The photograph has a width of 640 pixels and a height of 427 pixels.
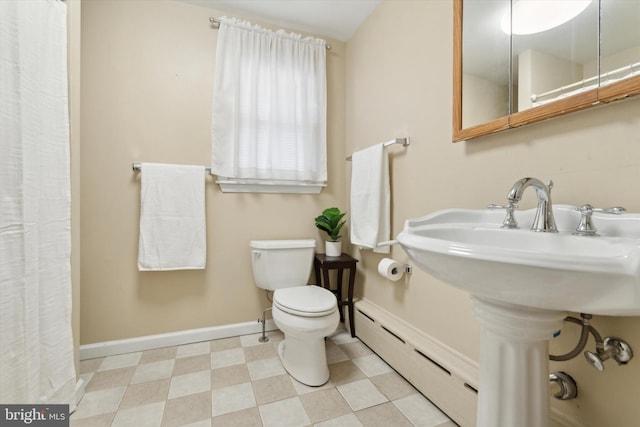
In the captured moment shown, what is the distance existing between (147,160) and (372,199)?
4.64ft

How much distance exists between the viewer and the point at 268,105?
189 centimetres

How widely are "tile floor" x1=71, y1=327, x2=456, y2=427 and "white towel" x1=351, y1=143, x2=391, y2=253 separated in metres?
0.71

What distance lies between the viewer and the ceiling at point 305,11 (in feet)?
5.66

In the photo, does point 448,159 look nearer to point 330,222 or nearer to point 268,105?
point 330,222

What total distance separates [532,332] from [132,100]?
7.08 feet

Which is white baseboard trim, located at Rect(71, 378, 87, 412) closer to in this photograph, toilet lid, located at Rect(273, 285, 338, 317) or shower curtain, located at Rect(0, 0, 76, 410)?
shower curtain, located at Rect(0, 0, 76, 410)

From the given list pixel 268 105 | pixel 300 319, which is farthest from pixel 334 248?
pixel 268 105

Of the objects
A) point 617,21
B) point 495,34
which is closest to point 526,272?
point 617,21

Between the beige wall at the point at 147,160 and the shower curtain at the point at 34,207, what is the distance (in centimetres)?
54

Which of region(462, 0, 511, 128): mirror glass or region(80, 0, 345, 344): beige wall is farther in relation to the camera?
region(80, 0, 345, 344): beige wall

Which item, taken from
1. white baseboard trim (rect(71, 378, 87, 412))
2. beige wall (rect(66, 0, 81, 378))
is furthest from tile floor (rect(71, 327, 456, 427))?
beige wall (rect(66, 0, 81, 378))

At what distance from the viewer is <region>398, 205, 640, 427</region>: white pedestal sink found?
0.42 meters

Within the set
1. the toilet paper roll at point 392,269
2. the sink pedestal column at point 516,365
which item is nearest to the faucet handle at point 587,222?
the sink pedestal column at point 516,365

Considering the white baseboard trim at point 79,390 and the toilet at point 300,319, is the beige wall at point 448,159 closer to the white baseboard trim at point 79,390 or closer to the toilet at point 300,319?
the toilet at point 300,319
